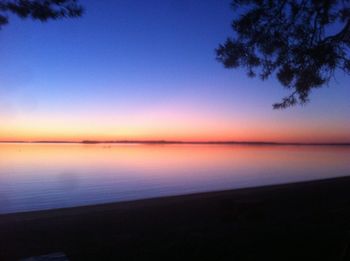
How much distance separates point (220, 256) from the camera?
7727mm

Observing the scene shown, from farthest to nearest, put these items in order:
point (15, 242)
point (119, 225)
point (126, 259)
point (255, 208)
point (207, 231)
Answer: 1. point (255, 208)
2. point (119, 225)
3. point (207, 231)
4. point (15, 242)
5. point (126, 259)

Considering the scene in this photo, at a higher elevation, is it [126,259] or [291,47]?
[291,47]

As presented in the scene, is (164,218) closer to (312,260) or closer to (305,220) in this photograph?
(305,220)

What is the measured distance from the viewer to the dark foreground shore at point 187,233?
791cm

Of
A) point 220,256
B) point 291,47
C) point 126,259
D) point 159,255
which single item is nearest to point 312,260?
point 220,256

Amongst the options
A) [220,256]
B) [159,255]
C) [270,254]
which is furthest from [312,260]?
[159,255]

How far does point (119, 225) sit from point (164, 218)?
1443mm

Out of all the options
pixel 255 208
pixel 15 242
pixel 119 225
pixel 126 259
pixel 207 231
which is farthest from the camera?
pixel 255 208

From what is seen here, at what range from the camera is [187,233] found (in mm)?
9719

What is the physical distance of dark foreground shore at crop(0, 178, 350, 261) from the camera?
7.91 m

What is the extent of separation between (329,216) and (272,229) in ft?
9.09

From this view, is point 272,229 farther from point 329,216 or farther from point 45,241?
point 45,241

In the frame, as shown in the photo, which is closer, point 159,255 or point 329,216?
point 159,255

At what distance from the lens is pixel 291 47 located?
29.0 ft
